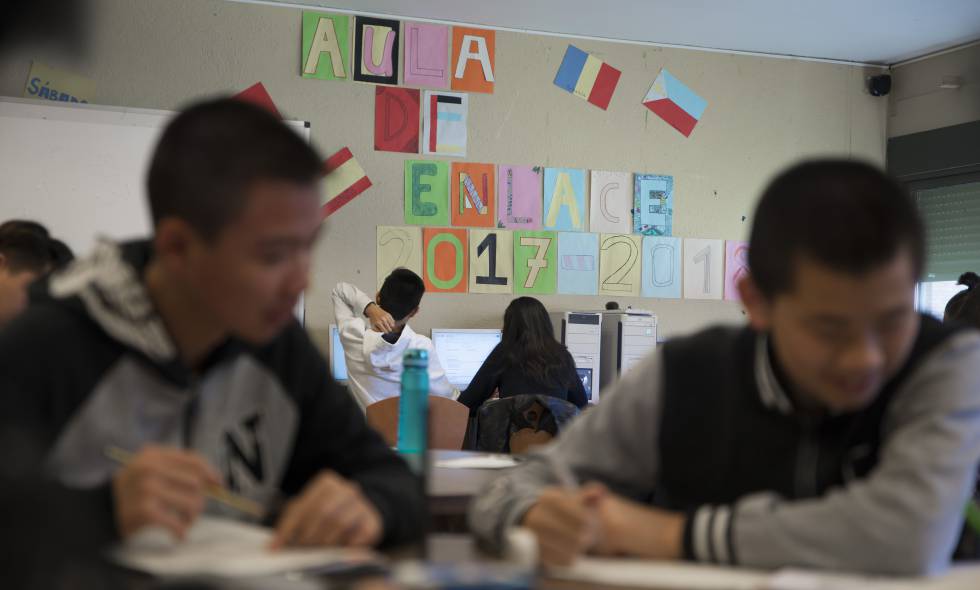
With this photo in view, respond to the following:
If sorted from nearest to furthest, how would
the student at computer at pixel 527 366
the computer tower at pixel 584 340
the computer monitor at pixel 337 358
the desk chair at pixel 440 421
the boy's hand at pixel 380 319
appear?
1. the desk chair at pixel 440 421
2. the student at computer at pixel 527 366
3. the boy's hand at pixel 380 319
4. the computer monitor at pixel 337 358
5. the computer tower at pixel 584 340

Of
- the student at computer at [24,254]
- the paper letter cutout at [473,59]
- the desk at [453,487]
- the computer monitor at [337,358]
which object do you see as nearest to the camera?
the desk at [453,487]

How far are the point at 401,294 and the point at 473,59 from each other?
1671 mm

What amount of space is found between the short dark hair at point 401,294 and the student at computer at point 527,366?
0.64 metres

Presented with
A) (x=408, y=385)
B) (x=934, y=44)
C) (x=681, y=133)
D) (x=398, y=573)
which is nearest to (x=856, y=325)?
(x=398, y=573)

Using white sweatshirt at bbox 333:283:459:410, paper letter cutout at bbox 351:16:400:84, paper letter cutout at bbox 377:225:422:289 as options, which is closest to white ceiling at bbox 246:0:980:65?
paper letter cutout at bbox 351:16:400:84

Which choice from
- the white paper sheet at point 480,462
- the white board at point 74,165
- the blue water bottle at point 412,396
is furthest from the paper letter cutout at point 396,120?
the white paper sheet at point 480,462

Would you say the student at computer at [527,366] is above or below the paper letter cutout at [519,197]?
below

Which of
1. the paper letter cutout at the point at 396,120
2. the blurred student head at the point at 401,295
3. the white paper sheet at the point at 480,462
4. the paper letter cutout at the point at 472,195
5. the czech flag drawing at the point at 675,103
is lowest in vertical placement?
the white paper sheet at the point at 480,462

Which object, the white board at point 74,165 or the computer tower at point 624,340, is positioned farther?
the computer tower at point 624,340

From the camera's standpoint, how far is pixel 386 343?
182 inches

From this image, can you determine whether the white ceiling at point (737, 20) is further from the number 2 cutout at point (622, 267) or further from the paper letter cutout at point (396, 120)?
the number 2 cutout at point (622, 267)

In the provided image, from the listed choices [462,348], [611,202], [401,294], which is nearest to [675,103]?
[611,202]

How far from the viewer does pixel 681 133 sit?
6.16m

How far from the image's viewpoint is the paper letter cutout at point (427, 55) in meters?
5.62
